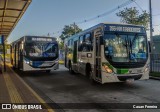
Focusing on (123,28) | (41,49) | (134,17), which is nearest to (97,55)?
(123,28)

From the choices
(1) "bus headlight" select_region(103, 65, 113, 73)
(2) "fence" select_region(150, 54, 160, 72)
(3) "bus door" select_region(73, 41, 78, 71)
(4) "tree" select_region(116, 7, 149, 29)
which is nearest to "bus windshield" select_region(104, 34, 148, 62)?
(1) "bus headlight" select_region(103, 65, 113, 73)

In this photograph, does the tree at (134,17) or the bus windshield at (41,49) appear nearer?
the bus windshield at (41,49)

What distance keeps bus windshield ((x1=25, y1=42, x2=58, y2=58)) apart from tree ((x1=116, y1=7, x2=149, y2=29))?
798 inches

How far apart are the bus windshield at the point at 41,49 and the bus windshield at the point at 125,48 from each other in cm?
797

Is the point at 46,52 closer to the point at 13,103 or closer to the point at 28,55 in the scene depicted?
the point at 28,55

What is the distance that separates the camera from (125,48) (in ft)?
37.3

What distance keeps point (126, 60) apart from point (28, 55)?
874 centimetres

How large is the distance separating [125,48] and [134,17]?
26557 mm

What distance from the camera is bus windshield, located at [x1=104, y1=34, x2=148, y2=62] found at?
36.7 feet

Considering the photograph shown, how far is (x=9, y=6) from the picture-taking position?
17.2 m

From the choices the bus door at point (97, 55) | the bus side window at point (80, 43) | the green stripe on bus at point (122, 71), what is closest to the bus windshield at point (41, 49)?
the bus side window at point (80, 43)

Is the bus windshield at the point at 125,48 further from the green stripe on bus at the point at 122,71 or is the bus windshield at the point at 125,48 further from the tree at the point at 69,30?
the tree at the point at 69,30

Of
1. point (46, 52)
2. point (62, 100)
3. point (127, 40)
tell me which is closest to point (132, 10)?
point (46, 52)

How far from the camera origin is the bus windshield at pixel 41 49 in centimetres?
1781
